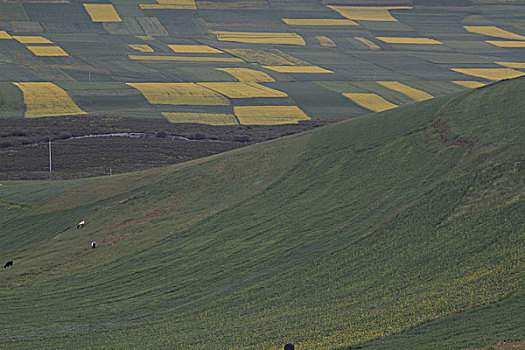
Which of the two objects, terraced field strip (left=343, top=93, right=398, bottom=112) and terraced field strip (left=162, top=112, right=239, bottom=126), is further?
terraced field strip (left=343, top=93, right=398, bottom=112)

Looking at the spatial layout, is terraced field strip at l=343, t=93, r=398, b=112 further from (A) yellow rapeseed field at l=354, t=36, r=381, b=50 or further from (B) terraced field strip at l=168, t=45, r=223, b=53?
(A) yellow rapeseed field at l=354, t=36, r=381, b=50

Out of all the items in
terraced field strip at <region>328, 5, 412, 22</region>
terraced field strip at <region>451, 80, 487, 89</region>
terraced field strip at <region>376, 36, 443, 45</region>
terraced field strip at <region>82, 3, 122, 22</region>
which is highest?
terraced field strip at <region>451, 80, 487, 89</region>

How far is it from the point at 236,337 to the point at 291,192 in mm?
22227

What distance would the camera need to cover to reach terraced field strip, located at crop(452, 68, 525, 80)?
437ft

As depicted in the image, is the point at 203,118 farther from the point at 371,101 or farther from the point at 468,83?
the point at 468,83

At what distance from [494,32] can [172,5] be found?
7987cm

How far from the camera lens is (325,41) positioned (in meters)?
166

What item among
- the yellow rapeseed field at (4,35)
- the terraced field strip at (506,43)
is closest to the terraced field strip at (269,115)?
the yellow rapeseed field at (4,35)

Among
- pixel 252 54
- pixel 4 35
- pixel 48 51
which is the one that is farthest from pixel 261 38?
pixel 4 35

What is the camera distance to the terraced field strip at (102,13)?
165500mm

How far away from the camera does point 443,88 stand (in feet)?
403

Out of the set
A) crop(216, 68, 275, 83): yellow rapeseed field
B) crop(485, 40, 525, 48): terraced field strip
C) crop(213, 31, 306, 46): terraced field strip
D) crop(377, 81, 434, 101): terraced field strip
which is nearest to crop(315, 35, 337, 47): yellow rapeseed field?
crop(213, 31, 306, 46): terraced field strip

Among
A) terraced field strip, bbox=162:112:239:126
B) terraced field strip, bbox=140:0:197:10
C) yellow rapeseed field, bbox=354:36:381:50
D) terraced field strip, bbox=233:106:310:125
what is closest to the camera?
terraced field strip, bbox=162:112:239:126

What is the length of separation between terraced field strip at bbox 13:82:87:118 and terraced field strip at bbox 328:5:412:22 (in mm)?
97279
